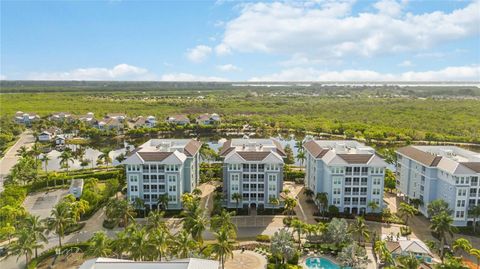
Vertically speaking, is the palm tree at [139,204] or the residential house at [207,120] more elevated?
the residential house at [207,120]

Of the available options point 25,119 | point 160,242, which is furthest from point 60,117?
point 160,242

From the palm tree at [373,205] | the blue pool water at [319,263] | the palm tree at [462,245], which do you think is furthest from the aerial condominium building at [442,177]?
the blue pool water at [319,263]

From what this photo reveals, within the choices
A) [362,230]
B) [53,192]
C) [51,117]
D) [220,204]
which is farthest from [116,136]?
[362,230]

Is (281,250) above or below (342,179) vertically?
below

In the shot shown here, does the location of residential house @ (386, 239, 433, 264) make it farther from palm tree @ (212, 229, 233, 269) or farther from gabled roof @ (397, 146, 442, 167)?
palm tree @ (212, 229, 233, 269)

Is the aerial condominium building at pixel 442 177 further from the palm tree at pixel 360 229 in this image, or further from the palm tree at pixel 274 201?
the palm tree at pixel 274 201

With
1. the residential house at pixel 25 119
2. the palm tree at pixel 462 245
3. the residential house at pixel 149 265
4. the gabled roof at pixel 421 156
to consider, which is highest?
the gabled roof at pixel 421 156

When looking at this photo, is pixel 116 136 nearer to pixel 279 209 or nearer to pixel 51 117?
pixel 51 117
